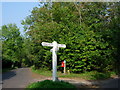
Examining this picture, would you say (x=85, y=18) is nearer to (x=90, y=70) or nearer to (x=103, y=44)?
(x=103, y=44)

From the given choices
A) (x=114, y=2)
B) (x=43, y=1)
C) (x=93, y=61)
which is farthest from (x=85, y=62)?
(x=43, y=1)

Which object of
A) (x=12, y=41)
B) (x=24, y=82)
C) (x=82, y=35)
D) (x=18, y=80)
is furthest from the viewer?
(x=12, y=41)

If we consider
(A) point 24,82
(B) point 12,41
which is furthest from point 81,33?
(B) point 12,41

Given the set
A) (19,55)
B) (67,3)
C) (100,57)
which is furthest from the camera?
(19,55)

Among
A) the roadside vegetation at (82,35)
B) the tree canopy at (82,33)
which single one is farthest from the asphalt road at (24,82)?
the tree canopy at (82,33)

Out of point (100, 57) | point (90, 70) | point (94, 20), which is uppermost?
point (94, 20)

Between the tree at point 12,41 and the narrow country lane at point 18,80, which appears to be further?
the tree at point 12,41

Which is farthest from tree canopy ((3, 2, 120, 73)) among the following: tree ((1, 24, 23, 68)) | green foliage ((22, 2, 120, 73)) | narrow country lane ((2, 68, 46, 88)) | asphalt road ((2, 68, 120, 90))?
tree ((1, 24, 23, 68))

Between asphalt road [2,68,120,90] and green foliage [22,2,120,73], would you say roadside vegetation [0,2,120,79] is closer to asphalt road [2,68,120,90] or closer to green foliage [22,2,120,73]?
green foliage [22,2,120,73]

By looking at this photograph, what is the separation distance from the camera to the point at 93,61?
1549 centimetres

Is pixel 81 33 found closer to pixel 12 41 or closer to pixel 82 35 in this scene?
pixel 82 35

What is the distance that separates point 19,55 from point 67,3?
97.6 feet

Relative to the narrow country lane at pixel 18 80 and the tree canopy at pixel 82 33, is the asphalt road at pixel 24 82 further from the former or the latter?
the tree canopy at pixel 82 33

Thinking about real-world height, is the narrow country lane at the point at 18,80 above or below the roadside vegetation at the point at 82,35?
below
